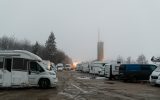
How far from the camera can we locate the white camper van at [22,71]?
2301 centimetres

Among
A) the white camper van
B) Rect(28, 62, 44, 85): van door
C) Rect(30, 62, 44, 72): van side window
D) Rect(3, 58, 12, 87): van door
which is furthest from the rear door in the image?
Rect(30, 62, 44, 72): van side window

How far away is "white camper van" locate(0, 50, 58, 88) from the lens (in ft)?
75.5

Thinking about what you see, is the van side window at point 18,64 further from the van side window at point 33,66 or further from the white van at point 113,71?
the white van at point 113,71

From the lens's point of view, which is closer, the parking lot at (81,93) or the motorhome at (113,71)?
the parking lot at (81,93)

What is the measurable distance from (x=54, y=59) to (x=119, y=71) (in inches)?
3384

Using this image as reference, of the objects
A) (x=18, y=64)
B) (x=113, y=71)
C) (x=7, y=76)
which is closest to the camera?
(x=7, y=76)

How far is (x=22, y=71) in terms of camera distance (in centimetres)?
2339

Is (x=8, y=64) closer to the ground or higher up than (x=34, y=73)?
higher up

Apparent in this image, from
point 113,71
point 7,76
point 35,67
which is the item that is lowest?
point 7,76

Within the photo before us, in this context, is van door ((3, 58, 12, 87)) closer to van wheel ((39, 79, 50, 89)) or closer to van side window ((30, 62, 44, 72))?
van side window ((30, 62, 44, 72))

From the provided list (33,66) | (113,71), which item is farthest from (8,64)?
(113,71)

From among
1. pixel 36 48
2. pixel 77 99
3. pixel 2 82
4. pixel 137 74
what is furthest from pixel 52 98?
pixel 36 48

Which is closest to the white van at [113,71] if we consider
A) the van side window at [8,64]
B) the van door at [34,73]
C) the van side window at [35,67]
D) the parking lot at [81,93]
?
the parking lot at [81,93]

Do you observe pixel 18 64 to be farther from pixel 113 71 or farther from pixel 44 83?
pixel 113 71
